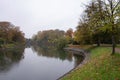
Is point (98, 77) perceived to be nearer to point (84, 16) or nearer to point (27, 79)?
point (27, 79)

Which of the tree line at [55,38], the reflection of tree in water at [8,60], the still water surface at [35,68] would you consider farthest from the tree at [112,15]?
the tree line at [55,38]

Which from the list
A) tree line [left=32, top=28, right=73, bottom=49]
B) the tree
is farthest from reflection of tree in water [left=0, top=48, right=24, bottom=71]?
tree line [left=32, top=28, right=73, bottom=49]

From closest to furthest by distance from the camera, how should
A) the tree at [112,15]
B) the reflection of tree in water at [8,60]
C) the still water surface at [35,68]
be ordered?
1. the tree at [112,15]
2. the still water surface at [35,68]
3. the reflection of tree in water at [8,60]

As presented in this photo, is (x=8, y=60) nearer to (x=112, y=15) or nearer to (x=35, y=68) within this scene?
(x=35, y=68)

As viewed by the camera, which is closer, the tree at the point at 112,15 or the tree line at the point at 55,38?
the tree at the point at 112,15

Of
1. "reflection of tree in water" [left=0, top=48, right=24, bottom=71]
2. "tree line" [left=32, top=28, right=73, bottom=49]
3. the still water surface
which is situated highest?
"tree line" [left=32, top=28, right=73, bottom=49]

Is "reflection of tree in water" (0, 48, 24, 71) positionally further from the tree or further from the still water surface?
the tree

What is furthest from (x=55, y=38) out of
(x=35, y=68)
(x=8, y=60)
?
(x=35, y=68)

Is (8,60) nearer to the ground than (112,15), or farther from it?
nearer to the ground

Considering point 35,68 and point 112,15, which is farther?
point 35,68

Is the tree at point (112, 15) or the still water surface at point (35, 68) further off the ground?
the tree at point (112, 15)

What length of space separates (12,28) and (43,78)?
Result: 89083 mm

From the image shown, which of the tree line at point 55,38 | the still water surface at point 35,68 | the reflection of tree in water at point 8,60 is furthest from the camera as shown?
the tree line at point 55,38

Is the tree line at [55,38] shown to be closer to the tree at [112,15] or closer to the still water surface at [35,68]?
the still water surface at [35,68]
